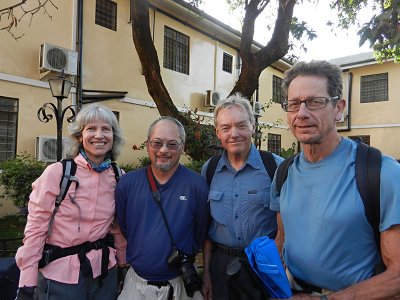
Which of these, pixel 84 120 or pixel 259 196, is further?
pixel 84 120

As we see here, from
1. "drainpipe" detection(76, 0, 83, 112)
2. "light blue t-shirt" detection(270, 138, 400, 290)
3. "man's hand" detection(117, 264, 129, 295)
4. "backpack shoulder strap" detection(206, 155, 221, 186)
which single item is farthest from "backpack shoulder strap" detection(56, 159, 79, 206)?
"drainpipe" detection(76, 0, 83, 112)

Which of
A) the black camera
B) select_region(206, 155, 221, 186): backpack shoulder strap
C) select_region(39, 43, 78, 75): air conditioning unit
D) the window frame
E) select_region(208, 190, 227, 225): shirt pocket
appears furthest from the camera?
the window frame

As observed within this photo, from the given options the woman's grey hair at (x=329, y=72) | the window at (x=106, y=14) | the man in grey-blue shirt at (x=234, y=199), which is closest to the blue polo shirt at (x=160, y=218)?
the man in grey-blue shirt at (x=234, y=199)

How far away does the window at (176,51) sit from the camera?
1225 centimetres

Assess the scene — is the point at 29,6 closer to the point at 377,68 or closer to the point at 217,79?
the point at 217,79

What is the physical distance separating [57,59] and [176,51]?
4.93 metres

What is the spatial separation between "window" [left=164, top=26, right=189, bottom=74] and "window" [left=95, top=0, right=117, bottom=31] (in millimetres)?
2060

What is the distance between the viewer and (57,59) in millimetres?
8727

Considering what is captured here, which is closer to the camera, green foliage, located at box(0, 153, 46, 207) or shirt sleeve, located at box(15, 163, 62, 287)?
shirt sleeve, located at box(15, 163, 62, 287)

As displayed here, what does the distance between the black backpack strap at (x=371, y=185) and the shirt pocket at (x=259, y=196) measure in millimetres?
825

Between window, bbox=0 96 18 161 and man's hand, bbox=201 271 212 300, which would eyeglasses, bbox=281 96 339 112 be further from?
window, bbox=0 96 18 161

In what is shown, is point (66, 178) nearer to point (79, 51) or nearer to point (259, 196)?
point (259, 196)

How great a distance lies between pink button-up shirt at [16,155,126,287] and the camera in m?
2.29

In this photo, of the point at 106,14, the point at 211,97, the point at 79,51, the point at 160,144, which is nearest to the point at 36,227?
the point at 160,144
